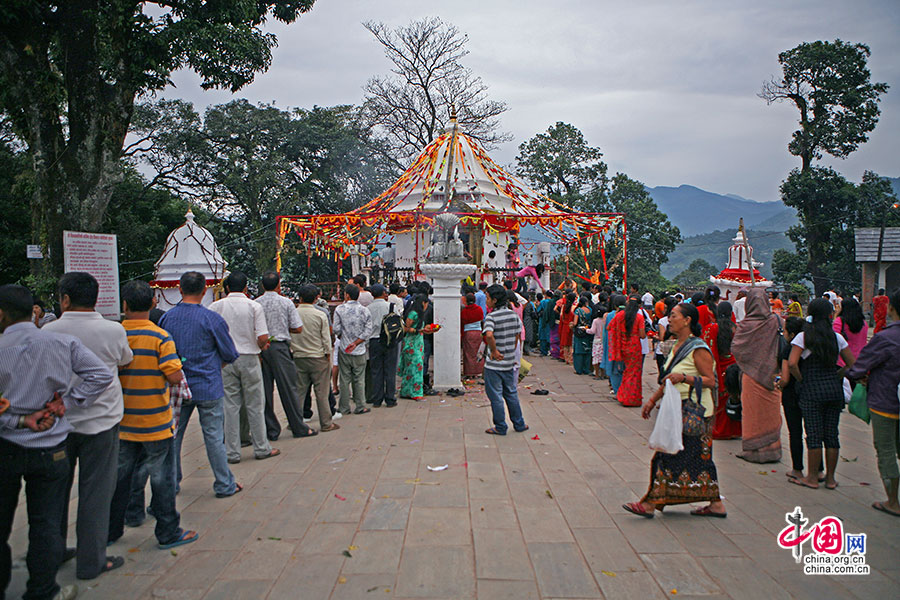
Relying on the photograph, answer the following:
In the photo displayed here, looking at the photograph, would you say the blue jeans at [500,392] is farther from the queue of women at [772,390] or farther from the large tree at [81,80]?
the large tree at [81,80]

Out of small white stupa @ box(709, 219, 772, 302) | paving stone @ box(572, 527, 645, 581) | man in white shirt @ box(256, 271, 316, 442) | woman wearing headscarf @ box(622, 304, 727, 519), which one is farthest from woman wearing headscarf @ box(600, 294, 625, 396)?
small white stupa @ box(709, 219, 772, 302)

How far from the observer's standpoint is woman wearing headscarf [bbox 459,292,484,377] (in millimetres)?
9227

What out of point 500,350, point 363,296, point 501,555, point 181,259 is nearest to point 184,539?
point 501,555

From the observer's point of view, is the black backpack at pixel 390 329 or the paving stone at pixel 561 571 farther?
the black backpack at pixel 390 329

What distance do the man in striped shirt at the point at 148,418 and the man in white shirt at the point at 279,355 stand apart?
87.2 inches

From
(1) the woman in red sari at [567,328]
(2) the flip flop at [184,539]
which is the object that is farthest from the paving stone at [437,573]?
(1) the woman in red sari at [567,328]

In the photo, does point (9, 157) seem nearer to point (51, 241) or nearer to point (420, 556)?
point (51, 241)

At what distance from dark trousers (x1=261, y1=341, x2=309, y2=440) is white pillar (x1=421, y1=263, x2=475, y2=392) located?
284 centimetres

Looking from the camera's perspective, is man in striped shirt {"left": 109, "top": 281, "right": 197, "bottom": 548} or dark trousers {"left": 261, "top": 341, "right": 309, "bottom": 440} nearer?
man in striped shirt {"left": 109, "top": 281, "right": 197, "bottom": 548}

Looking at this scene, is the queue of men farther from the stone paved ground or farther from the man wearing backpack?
the man wearing backpack

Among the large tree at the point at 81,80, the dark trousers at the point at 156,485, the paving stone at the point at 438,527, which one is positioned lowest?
the paving stone at the point at 438,527

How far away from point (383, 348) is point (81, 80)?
737cm

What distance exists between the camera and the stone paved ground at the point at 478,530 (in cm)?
335

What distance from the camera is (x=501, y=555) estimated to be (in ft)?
12.2
